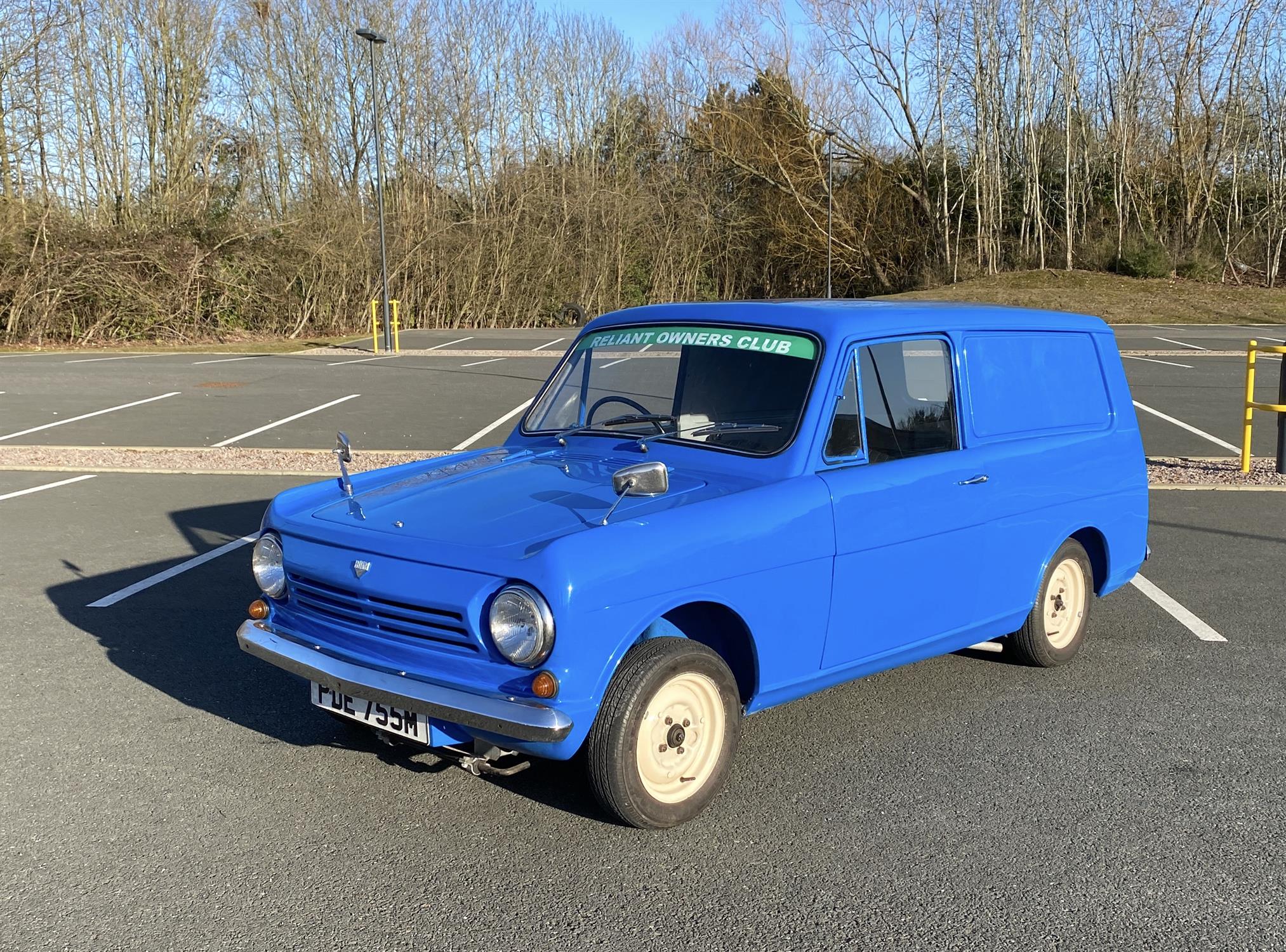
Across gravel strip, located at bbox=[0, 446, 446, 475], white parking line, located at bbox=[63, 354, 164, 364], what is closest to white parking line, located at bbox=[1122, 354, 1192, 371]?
gravel strip, located at bbox=[0, 446, 446, 475]

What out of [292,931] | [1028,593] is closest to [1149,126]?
[1028,593]

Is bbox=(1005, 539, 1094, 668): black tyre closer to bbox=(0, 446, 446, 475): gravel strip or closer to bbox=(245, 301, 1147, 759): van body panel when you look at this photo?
bbox=(245, 301, 1147, 759): van body panel

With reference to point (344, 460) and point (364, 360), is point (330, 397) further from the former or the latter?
point (344, 460)

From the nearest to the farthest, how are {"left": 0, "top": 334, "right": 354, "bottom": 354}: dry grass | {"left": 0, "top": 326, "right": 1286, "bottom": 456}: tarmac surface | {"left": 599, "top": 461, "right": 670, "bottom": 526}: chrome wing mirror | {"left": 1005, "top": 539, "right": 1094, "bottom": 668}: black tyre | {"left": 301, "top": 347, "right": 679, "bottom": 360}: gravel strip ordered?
{"left": 599, "top": 461, "right": 670, "bottom": 526}: chrome wing mirror < {"left": 1005, "top": 539, "right": 1094, "bottom": 668}: black tyre < {"left": 0, "top": 326, "right": 1286, "bottom": 456}: tarmac surface < {"left": 301, "top": 347, "right": 679, "bottom": 360}: gravel strip < {"left": 0, "top": 334, "right": 354, "bottom": 354}: dry grass

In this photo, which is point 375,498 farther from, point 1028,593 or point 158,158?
point 158,158

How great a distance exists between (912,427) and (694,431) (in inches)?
34.0

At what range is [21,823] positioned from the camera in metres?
3.85

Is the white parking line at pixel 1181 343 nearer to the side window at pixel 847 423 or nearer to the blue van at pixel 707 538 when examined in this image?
the blue van at pixel 707 538

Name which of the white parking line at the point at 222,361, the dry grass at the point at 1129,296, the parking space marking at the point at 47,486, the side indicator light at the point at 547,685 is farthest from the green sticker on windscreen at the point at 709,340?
the dry grass at the point at 1129,296

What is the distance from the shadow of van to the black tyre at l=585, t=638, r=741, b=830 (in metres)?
0.30

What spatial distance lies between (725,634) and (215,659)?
2.76m

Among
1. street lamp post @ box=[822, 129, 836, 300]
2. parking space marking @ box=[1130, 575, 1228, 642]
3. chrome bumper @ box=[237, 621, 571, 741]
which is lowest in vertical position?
parking space marking @ box=[1130, 575, 1228, 642]

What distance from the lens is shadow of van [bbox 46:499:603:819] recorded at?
4316mm

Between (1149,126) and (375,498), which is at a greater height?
(1149,126)
